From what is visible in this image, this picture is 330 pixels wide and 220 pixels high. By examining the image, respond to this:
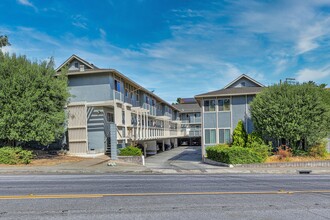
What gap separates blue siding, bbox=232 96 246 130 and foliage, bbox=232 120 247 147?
1081 mm

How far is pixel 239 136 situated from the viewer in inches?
982

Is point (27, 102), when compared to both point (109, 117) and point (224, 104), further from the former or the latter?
point (224, 104)

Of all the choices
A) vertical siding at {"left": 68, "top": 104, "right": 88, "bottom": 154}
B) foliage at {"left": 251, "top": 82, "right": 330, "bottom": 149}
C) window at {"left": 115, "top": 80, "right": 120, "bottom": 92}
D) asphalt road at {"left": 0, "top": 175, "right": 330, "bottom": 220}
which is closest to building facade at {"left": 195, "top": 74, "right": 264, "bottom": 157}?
foliage at {"left": 251, "top": 82, "right": 330, "bottom": 149}

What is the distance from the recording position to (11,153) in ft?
59.0

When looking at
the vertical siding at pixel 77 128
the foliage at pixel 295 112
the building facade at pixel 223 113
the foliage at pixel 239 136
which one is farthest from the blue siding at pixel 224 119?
the vertical siding at pixel 77 128

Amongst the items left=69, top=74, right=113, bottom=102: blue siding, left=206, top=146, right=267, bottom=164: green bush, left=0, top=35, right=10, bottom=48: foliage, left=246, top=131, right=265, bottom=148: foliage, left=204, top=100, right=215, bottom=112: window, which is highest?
left=0, top=35, right=10, bottom=48: foliage

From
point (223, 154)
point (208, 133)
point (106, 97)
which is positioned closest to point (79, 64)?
point (106, 97)

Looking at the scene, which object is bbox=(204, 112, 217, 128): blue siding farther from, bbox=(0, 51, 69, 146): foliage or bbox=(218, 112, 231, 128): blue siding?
bbox=(0, 51, 69, 146): foliage

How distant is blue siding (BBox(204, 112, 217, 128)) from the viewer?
27.5 metres

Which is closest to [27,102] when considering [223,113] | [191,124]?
[223,113]

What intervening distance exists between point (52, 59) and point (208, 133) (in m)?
15.8

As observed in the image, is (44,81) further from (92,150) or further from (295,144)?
(295,144)

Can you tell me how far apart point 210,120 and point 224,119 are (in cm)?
137

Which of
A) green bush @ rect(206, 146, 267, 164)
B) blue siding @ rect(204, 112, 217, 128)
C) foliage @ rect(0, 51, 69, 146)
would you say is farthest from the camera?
blue siding @ rect(204, 112, 217, 128)
